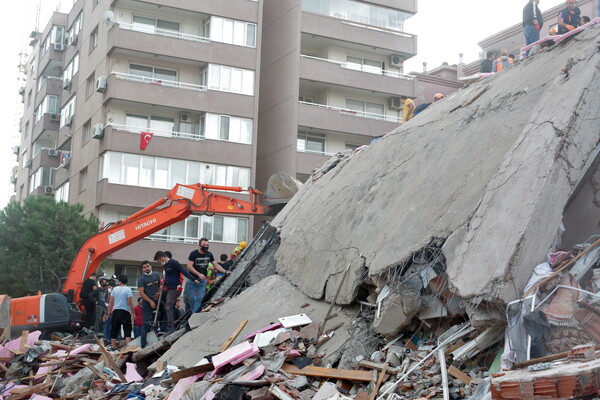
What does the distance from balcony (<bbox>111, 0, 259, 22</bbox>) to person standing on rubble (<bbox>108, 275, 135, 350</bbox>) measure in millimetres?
20402

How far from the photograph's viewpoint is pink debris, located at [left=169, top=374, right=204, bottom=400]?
7.99 m

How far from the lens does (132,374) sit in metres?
9.93

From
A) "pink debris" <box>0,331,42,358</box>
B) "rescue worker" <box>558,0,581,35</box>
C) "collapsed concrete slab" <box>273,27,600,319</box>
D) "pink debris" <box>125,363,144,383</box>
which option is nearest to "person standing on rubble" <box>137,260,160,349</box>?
"pink debris" <box>125,363,144,383</box>

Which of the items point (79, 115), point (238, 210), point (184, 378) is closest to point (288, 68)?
point (79, 115)

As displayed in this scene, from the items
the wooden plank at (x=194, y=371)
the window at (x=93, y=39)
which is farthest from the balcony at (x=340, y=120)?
the wooden plank at (x=194, y=371)

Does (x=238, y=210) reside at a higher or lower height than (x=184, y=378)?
higher

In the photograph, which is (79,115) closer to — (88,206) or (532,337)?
(88,206)

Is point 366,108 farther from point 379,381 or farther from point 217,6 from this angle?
point 379,381

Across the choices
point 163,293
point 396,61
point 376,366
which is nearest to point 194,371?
point 376,366

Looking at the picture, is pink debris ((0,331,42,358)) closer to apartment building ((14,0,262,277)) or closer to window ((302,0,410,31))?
apartment building ((14,0,262,277))

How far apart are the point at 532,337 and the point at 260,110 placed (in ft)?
96.8

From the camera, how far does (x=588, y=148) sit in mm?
7242

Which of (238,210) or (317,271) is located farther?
(238,210)

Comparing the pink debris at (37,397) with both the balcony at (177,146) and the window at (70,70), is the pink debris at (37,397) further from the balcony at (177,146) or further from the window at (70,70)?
the window at (70,70)
